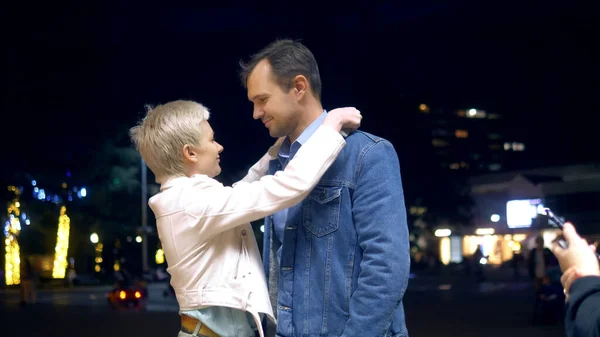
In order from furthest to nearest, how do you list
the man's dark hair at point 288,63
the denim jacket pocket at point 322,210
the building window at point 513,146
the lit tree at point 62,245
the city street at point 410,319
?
the building window at point 513,146 < the lit tree at point 62,245 < the city street at point 410,319 < the man's dark hair at point 288,63 < the denim jacket pocket at point 322,210

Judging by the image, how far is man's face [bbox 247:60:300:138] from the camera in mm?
2975

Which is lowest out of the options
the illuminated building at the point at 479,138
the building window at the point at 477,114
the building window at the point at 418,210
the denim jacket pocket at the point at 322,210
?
the denim jacket pocket at the point at 322,210

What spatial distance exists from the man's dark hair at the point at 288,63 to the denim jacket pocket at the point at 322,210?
1.27ft

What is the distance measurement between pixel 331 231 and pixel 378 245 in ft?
0.66

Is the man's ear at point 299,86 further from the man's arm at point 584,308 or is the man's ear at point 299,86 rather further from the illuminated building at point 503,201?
the illuminated building at point 503,201

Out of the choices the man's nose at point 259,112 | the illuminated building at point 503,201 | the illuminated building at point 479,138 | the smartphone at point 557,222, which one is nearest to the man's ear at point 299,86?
the man's nose at point 259,112

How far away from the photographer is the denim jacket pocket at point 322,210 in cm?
283

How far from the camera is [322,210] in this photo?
286 centimetres

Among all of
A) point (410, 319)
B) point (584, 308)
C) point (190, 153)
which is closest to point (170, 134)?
point (190, 153)

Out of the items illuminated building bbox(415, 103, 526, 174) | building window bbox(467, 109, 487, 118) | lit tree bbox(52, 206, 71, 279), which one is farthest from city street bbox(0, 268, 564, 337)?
building window bbox(467, 109, 487, 118)

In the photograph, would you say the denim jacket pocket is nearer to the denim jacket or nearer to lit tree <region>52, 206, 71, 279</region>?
the denim jacket

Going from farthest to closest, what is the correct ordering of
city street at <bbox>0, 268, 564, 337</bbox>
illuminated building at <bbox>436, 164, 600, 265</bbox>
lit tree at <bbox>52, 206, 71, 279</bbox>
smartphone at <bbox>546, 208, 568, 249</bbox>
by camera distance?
lit tree at <bbox>52, 206, 71, 279</bbox>, illuminated building at <bbox>436, 164, 600, 265</bbox>, city street at <bbox>0, 268, 564, 337</bbox>, smartphone at <bbox>546, 208, 568, 249</bbox>

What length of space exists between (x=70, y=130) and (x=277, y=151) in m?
13.9

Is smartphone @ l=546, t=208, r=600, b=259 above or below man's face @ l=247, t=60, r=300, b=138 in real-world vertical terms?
below
